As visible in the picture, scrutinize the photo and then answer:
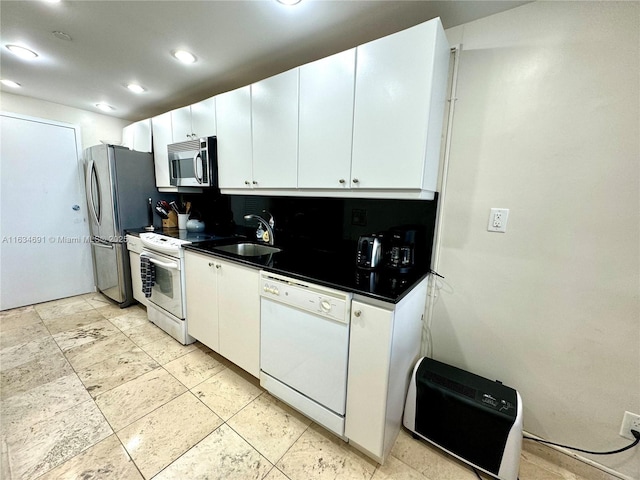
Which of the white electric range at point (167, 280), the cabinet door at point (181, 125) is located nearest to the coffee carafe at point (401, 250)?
the white electric range at point (167, 280)

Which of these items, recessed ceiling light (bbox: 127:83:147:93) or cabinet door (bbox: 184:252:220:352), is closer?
cabinet door (bbox: 184:252:220:352)

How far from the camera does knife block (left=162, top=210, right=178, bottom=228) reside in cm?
289

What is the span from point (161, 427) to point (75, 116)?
12.1 feet

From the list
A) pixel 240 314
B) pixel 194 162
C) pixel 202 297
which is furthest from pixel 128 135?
pixel 240 314

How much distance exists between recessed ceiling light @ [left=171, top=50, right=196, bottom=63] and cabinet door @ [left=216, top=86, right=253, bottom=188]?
0.29 m

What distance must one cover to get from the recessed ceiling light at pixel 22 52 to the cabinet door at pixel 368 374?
289 centimetres

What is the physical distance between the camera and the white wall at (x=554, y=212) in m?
1.08

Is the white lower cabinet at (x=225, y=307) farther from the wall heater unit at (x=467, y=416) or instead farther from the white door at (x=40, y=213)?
the white door at (x=40, y=213)

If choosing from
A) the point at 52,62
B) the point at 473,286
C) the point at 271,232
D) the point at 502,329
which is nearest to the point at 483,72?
the point at 473,286

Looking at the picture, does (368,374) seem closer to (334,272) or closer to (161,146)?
(334,272)

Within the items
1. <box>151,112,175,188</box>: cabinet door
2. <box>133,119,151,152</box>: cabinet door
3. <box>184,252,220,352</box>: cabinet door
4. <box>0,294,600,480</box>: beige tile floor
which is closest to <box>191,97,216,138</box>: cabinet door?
<box>151,112,175,188</box>: cabinet door

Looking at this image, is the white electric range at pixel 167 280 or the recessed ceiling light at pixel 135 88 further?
the recessed ceiling light at pixel 135 88

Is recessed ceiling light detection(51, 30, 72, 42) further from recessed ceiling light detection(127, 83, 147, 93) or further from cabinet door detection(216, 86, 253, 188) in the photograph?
cabinet door detection(216, 86, 253, 188)

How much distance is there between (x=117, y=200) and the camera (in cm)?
257
